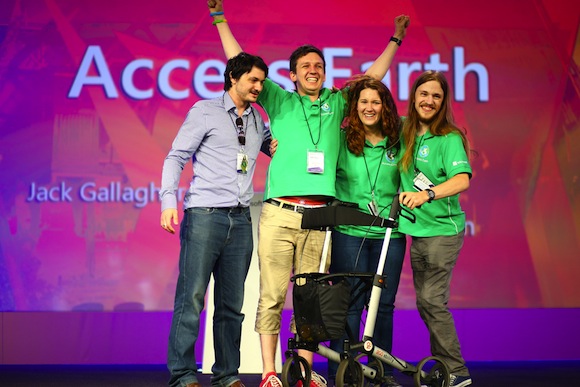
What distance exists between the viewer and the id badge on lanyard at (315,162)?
3.98 metres

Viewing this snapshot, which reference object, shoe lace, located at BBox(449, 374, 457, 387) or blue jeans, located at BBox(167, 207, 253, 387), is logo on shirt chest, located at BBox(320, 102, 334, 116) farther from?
shoe lace, located at BBox(449, 374, 457, 387)

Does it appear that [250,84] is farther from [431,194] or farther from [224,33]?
[431,194]

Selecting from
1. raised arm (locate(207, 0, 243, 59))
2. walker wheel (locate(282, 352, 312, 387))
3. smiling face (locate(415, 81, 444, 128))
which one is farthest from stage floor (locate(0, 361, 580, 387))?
raised arm (locate(207, 0, 243, 59))

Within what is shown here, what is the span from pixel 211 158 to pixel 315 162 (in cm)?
49

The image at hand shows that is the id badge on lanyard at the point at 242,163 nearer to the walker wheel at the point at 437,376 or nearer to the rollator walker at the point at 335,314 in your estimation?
the rollator walker at the point at 335,314

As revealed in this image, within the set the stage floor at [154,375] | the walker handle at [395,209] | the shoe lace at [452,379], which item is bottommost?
the stage floor at [154,375]

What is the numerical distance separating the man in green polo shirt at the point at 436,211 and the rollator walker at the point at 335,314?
29 cm

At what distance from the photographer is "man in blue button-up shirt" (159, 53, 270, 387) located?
398 cm

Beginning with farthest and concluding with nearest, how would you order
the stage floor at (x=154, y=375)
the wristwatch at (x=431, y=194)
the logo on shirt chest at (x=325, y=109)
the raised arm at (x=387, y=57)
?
the stage floor at (x=154, y=375) → the raised arm at (x=387, y=57) → the logo on shirt chest at (x=325, y=109) → the wristwatch at (x=431, y=194)

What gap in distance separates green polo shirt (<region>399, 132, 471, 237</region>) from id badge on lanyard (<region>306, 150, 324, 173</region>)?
416mm

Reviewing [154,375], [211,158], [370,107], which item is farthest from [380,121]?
[154,375]

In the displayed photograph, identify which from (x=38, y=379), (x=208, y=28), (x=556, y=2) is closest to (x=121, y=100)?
(x=208, y=28)

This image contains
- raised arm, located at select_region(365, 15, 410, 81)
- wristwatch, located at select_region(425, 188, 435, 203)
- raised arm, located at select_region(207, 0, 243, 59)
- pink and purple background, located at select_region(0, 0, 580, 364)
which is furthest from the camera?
pink and purple background, located at select_region(0, 0, 580, 364)

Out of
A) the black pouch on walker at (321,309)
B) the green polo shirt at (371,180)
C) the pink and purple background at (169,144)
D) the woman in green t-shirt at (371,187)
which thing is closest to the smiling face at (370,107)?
the woman in green t-shirt at (371,187)
